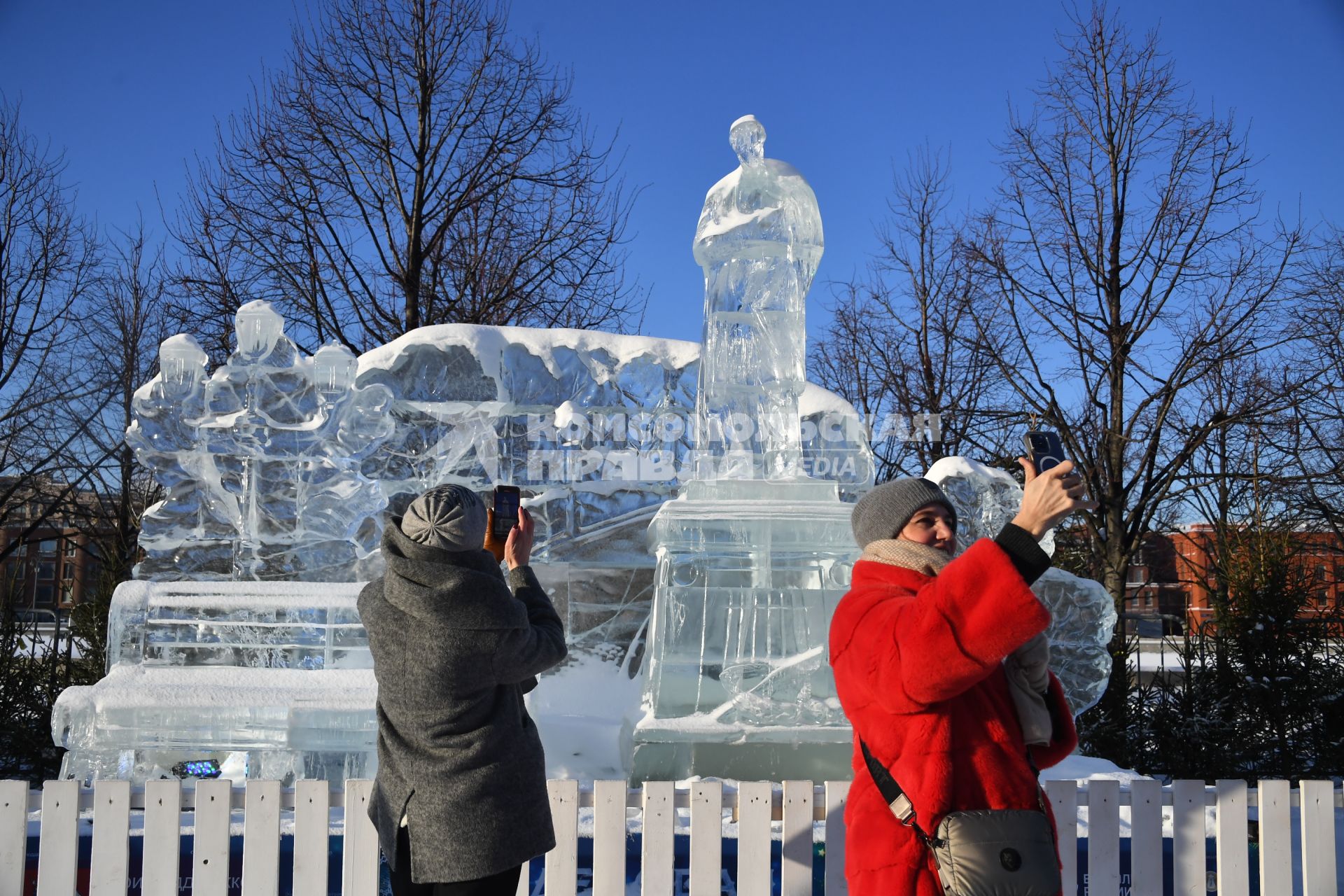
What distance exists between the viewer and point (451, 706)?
244 cm

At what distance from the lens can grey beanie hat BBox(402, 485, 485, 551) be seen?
7.88 feet

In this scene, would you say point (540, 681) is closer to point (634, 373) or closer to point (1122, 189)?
point (634, 373)

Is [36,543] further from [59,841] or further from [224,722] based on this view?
[59,841]

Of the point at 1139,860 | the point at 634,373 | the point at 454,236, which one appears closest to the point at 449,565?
the point at 1139,860

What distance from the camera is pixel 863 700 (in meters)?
2.09

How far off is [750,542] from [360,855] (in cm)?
287

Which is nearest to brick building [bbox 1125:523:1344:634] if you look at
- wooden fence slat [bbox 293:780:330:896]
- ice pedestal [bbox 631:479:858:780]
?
ice pedestal [bbox 631:479:858:780]

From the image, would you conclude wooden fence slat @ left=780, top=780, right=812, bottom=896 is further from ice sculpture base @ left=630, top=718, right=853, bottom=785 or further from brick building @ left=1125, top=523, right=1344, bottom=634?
brick building @ left=1125, top=523, right=1344, bottom=634

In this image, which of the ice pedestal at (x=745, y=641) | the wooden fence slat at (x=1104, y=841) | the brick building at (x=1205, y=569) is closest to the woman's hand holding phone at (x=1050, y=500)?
the wooden fence slat at (x=1104, y=841)

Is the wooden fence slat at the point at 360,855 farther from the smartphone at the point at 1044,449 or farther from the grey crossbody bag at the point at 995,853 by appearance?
the smartphone at the point at 1044,449

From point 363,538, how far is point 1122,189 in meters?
8.93

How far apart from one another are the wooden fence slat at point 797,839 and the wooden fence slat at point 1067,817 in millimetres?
808

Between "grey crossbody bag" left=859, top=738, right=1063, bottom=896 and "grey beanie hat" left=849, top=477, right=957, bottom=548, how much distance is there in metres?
0.57

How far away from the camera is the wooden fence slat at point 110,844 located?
3443mm
